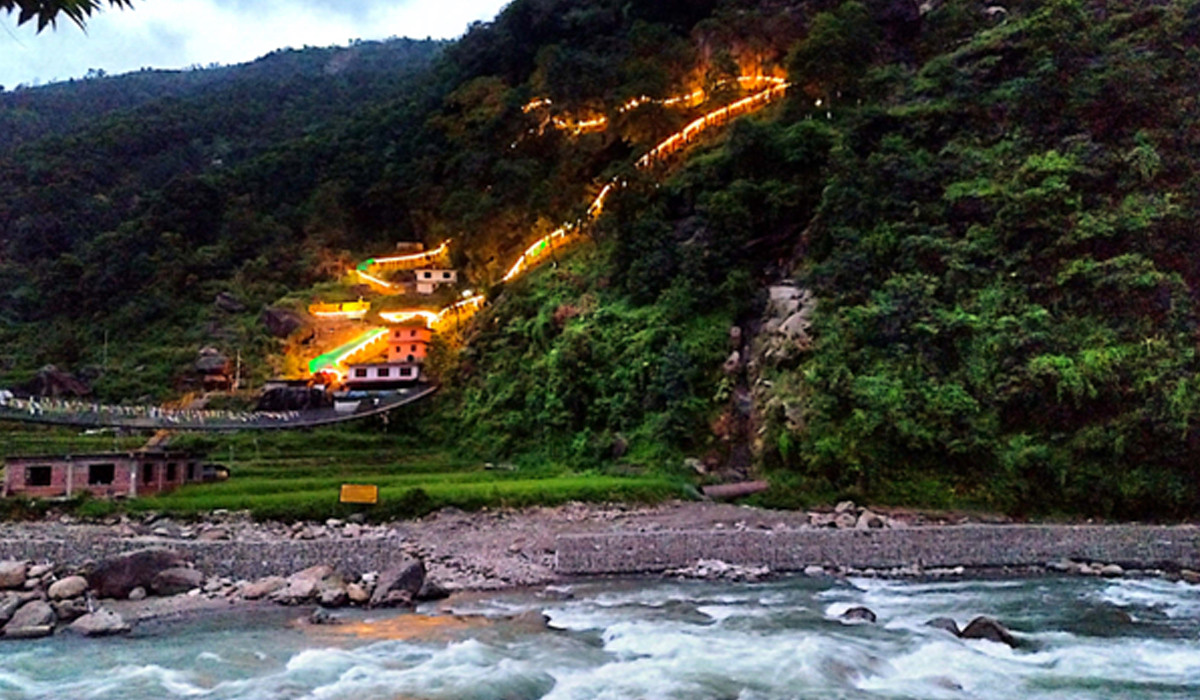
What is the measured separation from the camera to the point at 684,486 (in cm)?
2577

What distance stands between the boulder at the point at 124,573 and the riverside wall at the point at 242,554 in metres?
0.93

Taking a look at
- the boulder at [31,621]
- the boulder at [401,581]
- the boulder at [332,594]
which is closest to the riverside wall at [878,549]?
the boulder at [401,581]

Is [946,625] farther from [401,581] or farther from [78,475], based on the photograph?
[78,475]

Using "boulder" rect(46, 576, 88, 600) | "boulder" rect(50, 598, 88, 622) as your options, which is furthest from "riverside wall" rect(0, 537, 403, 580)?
"boulder" rect(50, 598, 88, 622)

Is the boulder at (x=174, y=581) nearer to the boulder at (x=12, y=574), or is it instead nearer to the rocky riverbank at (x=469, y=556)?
the rocky riverbank at (x=469, y=556)

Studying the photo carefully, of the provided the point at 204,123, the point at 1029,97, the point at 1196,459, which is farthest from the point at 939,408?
the point at 204,123

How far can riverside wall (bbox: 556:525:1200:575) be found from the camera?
19.4m

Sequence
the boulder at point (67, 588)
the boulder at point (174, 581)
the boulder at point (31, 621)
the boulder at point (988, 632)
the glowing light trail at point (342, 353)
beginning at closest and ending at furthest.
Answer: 1. the boulder at point (988, 632)
2. the boulder at point (31, 621)
3. the boulder at point (67, 588)
4. the boulder at point (174, 581)
5. the glowing light trail at point (342, 353)

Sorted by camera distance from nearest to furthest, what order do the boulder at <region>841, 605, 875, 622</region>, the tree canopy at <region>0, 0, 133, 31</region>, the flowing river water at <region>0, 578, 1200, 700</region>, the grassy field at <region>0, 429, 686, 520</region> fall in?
the tree canopy at <region>0, 0, 133, 31</region>, the flowing river water at <region>0, 578, 1200, 700</region>, the boulder at <region>841, 605, 875, 622</region>, the grassy field at <region>0, 429, 686, 520</region>

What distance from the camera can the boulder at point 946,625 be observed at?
13922mm

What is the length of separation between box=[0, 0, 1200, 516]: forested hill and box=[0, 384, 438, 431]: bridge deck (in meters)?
2.33

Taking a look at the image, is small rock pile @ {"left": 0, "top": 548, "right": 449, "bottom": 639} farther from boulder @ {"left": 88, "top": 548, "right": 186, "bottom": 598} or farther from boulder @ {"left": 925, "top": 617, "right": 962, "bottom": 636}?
boulder @ {"left": 925, "top": 617, "right": 962, "bottom": 636}

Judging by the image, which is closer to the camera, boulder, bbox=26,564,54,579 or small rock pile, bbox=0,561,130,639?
small rock pile, bbox=0,561,130,639

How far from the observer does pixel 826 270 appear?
28.1 m
